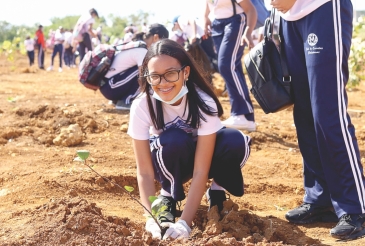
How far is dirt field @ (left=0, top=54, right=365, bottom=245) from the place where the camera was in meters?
2.66

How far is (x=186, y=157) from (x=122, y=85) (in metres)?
3.82

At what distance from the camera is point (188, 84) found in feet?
10.3

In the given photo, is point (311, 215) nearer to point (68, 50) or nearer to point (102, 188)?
point (102, 188)

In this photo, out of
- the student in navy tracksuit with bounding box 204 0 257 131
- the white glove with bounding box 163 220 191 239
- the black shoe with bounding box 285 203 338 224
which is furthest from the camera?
the student in navy tracksuit with bounding box 204 0 257 131

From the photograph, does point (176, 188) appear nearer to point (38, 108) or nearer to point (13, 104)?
point (38, 108)

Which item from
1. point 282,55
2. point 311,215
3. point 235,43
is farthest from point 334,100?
point 235,43

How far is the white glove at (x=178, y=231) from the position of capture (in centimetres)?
271

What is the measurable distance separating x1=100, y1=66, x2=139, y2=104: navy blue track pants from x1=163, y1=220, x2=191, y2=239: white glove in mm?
4130

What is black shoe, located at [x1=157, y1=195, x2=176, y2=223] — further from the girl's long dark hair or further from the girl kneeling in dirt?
the girl's long dark hair

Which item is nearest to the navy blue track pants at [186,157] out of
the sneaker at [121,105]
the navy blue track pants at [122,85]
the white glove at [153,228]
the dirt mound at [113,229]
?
the dirt mound at [113,229]

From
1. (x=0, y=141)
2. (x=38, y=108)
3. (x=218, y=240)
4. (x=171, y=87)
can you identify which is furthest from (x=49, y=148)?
(x=218, y=240)

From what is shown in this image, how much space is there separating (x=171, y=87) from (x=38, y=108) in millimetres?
3752

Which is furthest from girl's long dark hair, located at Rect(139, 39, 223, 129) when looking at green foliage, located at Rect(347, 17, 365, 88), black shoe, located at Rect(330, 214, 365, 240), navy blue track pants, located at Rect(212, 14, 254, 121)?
green foliage, located at Rect(347, 17, 365, 88)

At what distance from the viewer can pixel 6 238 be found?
267cm
